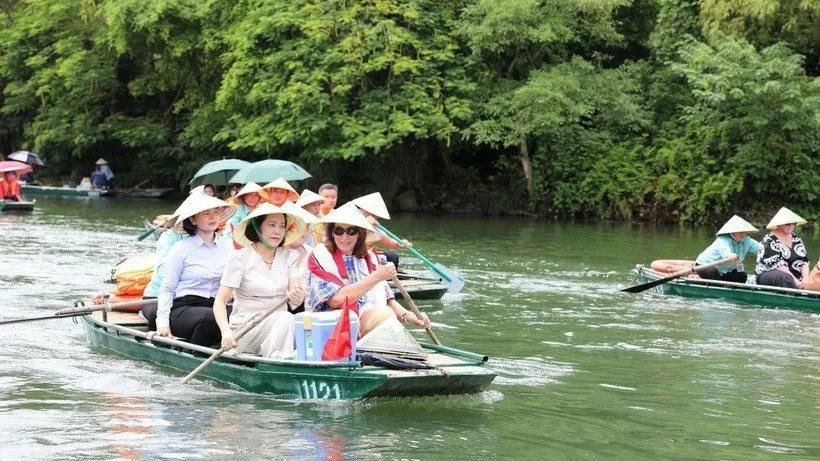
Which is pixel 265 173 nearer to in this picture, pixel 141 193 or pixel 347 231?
pixel 347 231

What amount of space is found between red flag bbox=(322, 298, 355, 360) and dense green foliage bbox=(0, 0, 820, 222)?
20341 millimetres

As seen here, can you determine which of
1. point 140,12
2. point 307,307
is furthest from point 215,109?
point 307,307

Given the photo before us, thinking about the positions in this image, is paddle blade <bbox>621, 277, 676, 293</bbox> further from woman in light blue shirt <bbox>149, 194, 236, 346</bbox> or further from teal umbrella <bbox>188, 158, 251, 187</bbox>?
woman in light blue shirt <bbox>149, 194, 236, 346</bbox>

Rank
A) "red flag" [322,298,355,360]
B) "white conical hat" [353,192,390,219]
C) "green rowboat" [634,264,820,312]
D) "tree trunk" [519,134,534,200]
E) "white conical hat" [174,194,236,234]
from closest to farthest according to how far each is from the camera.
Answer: "red flag" [322,298,355,360]
"white conical hat" [174,194,236,234]
"white conical hat" [353,192,390,219]
"green rowboat" [634,264,820,312]
"tree trunk" [519,134,534,200]

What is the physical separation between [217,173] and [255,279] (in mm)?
9142

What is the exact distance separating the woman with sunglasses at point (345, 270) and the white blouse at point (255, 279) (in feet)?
1.12

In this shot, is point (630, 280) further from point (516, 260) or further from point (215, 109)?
point (215, 109)

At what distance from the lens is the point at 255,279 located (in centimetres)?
938

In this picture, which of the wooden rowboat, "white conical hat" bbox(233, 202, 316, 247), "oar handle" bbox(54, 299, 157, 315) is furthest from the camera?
"oar handle" bbox(54, 299, 157, 315)

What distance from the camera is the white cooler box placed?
28.5ft

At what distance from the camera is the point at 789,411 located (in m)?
9.30

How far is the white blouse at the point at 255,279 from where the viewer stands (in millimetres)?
9273

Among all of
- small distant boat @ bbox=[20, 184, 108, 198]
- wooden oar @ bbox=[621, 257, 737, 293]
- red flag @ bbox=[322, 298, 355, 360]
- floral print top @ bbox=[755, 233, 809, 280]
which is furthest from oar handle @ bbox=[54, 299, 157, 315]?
small distant boat @ bbox=[20, 184, 108, 198]

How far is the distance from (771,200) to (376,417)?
937 inches
